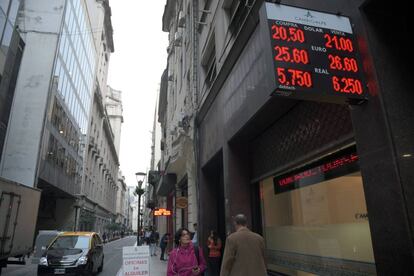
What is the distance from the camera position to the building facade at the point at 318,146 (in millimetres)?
4121

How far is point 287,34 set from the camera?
4.78 meters

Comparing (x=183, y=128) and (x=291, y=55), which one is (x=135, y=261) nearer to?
(x=291, y=55)

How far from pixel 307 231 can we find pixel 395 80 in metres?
3.85

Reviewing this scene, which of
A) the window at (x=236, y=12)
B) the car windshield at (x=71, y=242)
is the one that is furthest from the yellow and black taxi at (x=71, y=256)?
the window at (x=236, y=12)

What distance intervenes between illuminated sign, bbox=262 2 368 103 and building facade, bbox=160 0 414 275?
0.03 m

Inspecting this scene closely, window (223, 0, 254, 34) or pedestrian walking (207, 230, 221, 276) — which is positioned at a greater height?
window (223, 0, 254, 34)

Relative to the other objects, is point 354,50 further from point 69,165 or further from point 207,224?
point 69,165

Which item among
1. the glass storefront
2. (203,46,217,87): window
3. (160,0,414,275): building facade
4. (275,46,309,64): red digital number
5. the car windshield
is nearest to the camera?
(160,0,414,275): building facade

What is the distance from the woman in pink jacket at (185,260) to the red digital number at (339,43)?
352 cm

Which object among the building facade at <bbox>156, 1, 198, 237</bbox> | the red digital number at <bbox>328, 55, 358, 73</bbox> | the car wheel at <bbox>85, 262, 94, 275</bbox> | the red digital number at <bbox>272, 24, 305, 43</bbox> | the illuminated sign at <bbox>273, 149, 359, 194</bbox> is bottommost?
the car wheel at <bbox>85, 262, 94, 275</bbox>

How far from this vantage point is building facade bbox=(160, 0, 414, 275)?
4121 millimetres

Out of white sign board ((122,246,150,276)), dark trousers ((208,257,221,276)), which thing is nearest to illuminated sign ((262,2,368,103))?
white sign board ((122,246,150,276))

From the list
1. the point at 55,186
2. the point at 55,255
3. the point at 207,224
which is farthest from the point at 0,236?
the point at 55,186

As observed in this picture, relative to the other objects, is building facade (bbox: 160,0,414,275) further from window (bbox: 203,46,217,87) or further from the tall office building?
the tall office building
